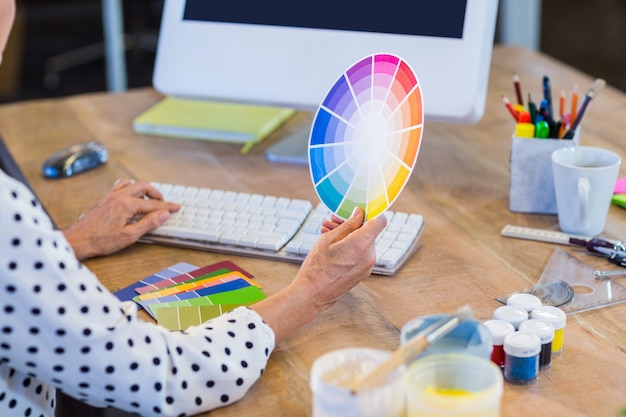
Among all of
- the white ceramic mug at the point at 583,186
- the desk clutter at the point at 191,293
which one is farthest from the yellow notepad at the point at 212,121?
the white ceramic mug at the point at 583,186

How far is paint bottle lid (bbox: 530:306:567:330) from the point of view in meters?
0.97

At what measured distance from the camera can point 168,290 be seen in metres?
1.15

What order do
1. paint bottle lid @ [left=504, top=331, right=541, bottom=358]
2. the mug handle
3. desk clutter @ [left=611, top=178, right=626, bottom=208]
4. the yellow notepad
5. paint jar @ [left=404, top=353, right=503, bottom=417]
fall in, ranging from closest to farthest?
paint jar @ [left=404, top=353, right=503, bottom=417]
paint bottle lid @ [left=504, top=331, right=541, bottom=358]
the mug handle
desk clutter @ [left=611, top=178, right=626, bottom=208]
the yellow notepad

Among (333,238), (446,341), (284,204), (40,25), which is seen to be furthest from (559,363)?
(40,25)

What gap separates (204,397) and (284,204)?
Answer: 0.45 metres

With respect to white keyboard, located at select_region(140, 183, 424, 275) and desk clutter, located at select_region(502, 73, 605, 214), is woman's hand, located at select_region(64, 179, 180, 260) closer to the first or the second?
white keyboard, located at select_region(140, 183, 424, 275)

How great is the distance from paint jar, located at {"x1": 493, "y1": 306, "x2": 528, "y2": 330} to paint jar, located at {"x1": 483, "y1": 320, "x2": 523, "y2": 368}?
0.5 inches

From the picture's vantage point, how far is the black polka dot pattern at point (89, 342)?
0.85 meters

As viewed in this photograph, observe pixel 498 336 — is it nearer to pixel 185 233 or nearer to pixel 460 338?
pixel 460 338

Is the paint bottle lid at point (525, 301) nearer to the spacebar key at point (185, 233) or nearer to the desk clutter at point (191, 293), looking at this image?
the desk clutter at point (191, 293)

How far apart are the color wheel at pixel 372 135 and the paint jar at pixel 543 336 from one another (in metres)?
0.23

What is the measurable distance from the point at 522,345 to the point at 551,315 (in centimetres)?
8

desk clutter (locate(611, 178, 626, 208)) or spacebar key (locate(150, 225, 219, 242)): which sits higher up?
desk clutter (locate(611, 178, 626, 208))

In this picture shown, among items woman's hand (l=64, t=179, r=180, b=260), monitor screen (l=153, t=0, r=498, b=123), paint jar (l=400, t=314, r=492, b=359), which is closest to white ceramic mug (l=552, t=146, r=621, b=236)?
monitor screen (l=153, t=0, r=498, b=123)
